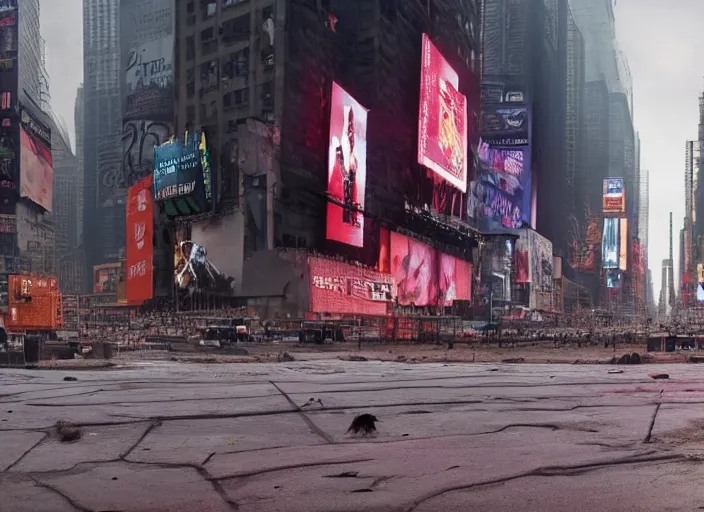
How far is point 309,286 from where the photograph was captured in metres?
50.4

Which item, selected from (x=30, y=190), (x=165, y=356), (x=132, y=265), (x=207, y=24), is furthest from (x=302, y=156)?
(x=30, y=190)

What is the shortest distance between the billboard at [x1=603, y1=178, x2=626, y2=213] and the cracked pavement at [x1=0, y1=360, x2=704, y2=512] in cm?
16555

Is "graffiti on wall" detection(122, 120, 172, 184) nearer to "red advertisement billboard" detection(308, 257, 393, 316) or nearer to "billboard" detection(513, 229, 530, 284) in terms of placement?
"red advertisement billboard" detection(308, 257, 393, 316)

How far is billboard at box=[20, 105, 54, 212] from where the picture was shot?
79062 millimetres

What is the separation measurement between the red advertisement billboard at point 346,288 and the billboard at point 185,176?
8.53 meters

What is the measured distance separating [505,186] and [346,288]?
57057mm

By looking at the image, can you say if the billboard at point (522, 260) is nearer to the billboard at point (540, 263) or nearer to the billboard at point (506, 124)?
the billboard at point (540, 263)

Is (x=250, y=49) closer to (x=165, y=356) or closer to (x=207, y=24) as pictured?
(x=207, y=24)

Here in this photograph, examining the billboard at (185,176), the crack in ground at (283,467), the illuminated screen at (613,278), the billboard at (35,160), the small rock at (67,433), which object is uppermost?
the billboard at (35,160)

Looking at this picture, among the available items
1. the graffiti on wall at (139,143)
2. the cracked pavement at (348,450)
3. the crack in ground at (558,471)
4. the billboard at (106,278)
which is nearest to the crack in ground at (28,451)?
the cracked pavement at (348,450)

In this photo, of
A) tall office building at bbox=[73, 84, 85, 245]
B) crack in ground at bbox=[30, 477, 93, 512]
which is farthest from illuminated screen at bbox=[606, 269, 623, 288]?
crack in ground at bbox=[30, 477, 93, 512]

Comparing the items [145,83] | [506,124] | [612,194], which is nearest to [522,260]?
[506,124]

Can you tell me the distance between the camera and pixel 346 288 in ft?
185

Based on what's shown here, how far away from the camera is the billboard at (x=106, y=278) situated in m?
107
